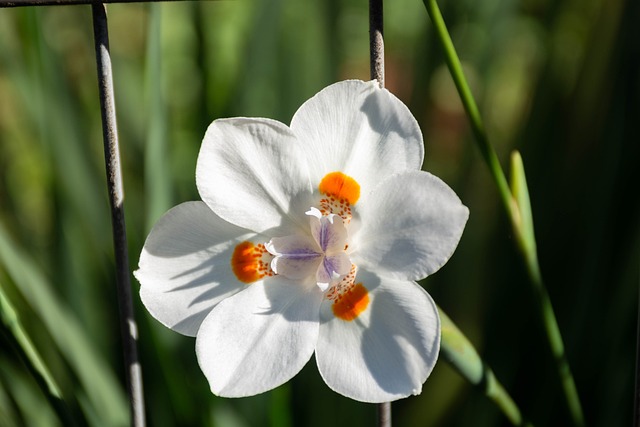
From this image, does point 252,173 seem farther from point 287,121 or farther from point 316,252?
point 287,121

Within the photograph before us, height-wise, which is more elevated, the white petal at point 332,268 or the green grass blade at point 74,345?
the white petal at point 332,268

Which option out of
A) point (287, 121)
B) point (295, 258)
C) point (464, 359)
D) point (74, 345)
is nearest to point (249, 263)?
point (295, 258)

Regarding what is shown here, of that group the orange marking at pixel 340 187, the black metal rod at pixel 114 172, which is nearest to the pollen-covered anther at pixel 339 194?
the orange marking at pixel 340 187

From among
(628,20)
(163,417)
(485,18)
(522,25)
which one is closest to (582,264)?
(628,20)

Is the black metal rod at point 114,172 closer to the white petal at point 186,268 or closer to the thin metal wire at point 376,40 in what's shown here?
the white petal at point 186,268

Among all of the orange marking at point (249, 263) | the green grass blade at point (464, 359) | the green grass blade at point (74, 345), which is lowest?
the green grass blade at point (74, 345)

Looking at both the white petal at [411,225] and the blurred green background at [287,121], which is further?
the blurred green background at [287,121]
